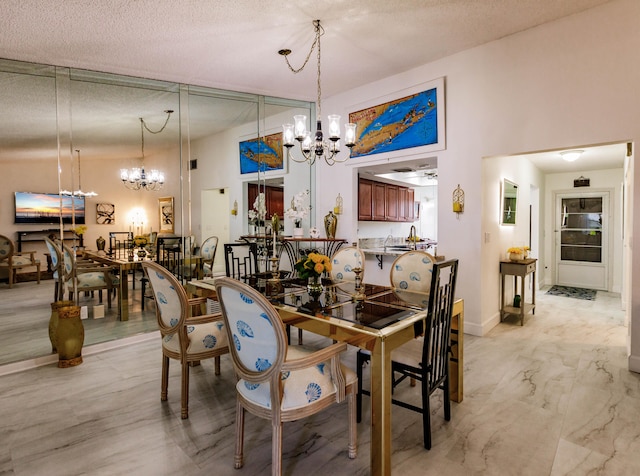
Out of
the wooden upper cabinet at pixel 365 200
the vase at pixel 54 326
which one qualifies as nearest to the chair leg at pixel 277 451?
the vase at pixel 54 326

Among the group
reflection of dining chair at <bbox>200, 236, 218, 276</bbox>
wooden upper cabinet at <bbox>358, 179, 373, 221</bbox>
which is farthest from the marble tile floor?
wooden upper cabinet at <bbox>358, 179, 373, 221</bbox>

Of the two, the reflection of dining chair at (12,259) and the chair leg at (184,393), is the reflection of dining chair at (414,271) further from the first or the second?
the reflection of dining chair at (12,259)

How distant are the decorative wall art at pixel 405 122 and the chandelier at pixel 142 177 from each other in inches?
96.6

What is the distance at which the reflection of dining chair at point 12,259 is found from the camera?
3.37 meters

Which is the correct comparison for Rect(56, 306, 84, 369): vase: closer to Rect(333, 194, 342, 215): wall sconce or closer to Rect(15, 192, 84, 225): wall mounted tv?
Rect(15, 192, 84, 225): wall mounted tv

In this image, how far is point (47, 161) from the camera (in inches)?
137

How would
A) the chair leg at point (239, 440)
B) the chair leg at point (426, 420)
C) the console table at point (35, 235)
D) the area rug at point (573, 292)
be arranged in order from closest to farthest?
the chair leg at point (239, 440) < the chair leg at point (426, 420) < the console table at point (35, 235) < the area rug at point (573, 292)

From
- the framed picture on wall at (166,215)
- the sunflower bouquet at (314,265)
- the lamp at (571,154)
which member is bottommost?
the sunflower bouquet at (314,265)

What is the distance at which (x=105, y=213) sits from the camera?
12.6 ft

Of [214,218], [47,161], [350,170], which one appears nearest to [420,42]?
[350,170]

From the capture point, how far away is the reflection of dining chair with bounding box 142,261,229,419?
2.19 metres

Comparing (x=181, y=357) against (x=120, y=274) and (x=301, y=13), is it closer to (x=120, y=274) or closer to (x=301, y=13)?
(x=120, y=274)

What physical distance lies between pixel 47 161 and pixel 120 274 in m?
1.35

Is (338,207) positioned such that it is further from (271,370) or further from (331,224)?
(271,370)
